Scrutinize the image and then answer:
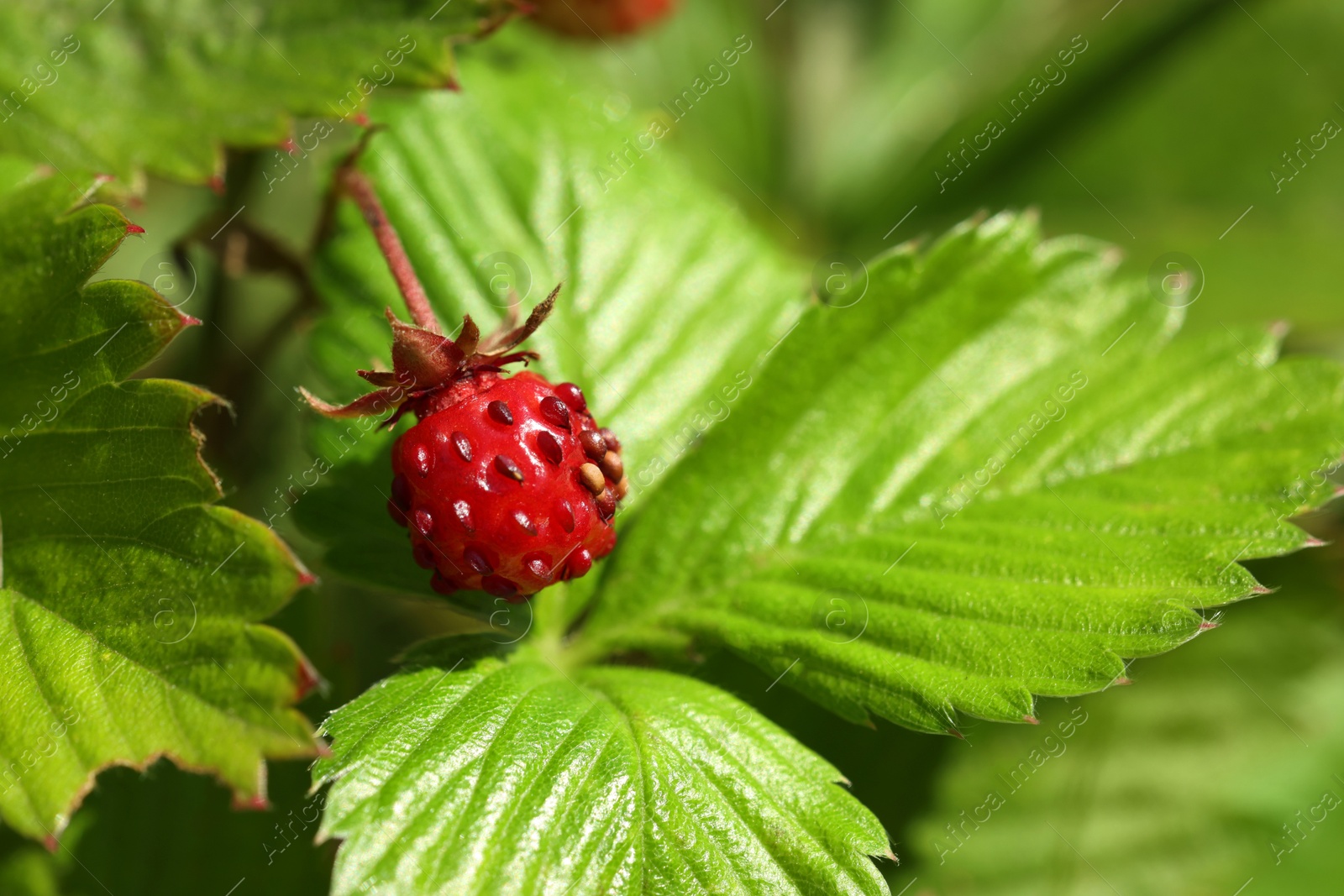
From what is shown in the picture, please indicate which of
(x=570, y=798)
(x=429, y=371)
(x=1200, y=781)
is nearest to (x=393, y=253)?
(x=429, y=371)

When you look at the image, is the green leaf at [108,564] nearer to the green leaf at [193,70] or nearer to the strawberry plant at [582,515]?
the strawberry plant at [582,515]

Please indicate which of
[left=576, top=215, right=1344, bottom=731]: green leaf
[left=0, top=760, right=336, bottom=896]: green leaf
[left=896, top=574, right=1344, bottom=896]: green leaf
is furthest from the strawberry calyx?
[left=896, top=574, right=1344, bottom=896]: green leaf

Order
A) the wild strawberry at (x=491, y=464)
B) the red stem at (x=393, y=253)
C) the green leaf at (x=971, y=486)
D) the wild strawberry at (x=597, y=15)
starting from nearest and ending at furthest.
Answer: the wild strawberry at (x=491, y=464)
the red stem at (x=393, y=253)
the green leaf at (x=971, y=486)
the wild strawberry at (x=597, y=15)

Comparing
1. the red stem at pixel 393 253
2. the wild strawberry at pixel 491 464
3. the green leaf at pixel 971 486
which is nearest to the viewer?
the wild strawberry at pixel 491 464

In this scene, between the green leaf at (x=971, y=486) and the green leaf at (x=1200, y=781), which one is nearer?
the green leaf at (x=971, y=486)

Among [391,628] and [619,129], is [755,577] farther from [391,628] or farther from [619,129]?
[391,628]

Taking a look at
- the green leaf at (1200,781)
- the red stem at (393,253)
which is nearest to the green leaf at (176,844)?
the red stem at (393,253)

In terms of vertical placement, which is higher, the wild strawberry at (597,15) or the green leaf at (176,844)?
the wild strawberry at (597,15)

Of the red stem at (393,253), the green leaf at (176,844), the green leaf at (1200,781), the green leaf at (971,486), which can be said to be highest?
the red stem at (393,253)
